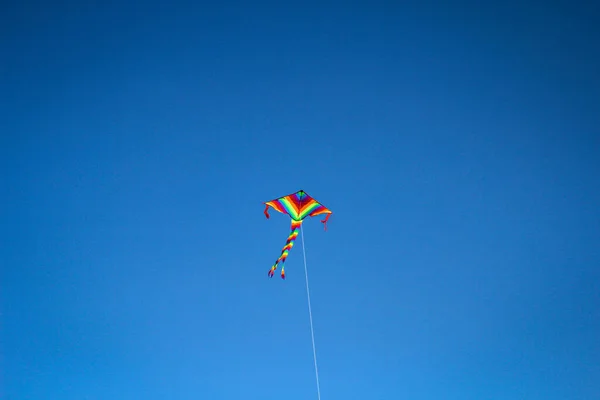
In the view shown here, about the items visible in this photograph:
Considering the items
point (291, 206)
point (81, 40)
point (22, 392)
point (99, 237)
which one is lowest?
point (22, 392)

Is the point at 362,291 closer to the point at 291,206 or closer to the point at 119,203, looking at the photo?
the point at 291,206

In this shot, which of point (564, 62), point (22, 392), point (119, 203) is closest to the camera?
point (22, 392)

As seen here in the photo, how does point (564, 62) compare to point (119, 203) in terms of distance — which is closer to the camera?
point (119, 203)

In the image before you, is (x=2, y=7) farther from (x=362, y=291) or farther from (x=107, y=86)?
(x=362, y=291)

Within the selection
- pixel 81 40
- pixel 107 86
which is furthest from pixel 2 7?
pixel 107 86

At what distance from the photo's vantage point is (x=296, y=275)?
281cm

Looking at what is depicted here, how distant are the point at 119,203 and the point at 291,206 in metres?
0.98

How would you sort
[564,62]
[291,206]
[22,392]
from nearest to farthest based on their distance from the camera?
1. [291,206]
2. [22,392]
3. [564,62]

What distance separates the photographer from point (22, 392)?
2693 millimetres

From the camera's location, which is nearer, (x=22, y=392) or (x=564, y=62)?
(x=22, y=392)

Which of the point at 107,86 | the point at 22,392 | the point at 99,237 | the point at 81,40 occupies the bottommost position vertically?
the point at 22,392

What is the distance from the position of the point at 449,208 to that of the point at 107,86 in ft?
5.48

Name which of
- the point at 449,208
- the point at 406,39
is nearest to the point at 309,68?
the point at 406,39

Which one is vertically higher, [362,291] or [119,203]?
[119,203]
